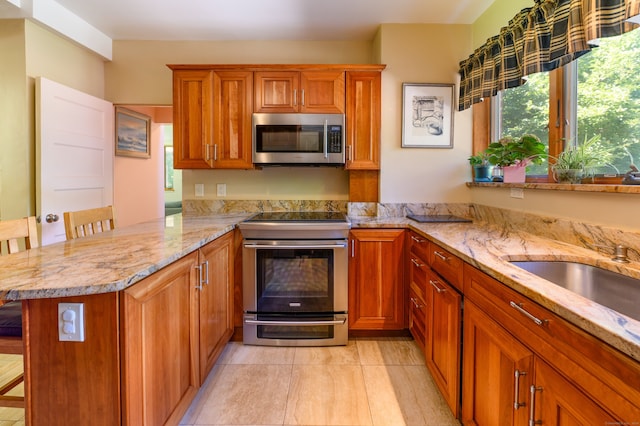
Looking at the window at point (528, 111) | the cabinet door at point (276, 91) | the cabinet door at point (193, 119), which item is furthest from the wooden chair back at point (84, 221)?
the window at point (528, 111)

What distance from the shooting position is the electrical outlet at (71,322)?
3.51 feet

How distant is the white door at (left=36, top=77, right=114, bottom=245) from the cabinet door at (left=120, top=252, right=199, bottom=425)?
68.4 inches

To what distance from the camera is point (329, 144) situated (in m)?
2.82

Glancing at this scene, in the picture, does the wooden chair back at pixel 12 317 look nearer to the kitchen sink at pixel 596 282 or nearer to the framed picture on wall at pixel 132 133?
the kitchen sink at pixel 596 282

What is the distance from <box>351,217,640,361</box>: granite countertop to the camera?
0.78 m

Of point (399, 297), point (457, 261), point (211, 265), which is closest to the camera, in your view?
point (457, 261)

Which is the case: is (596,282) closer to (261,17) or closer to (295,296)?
(295,296)

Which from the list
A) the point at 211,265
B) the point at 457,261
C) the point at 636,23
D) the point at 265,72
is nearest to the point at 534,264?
the point at 457,261

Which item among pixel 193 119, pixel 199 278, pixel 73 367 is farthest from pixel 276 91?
pixel 73 367

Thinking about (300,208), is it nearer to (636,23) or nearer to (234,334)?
(234,334)

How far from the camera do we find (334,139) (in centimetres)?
282

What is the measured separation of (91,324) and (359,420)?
1333 millimetres

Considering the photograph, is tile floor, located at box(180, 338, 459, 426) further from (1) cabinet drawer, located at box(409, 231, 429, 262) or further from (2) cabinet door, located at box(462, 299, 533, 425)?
(1) cabinet drawer, located at box(409, 231, 429, 262)

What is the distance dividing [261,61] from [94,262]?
2.55m
